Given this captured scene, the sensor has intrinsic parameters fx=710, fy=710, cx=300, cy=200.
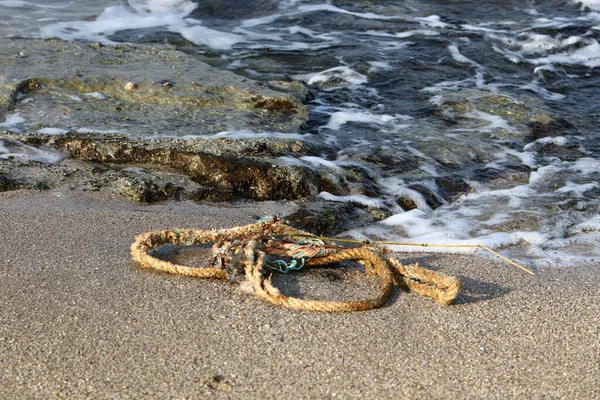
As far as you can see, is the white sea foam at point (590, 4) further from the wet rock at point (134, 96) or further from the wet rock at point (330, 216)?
the wet rock at point (330, 216)

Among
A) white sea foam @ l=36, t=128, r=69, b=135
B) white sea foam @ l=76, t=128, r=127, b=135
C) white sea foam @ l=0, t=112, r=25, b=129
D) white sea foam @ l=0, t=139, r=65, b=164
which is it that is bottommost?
white sea foam @ l=0, t=139, r=65, b=164

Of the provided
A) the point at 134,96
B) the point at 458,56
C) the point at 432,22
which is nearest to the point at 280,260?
the point at 134,96

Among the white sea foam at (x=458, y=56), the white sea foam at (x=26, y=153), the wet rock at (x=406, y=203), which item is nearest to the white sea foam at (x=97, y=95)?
the white sea foam at (x=26, y=153)

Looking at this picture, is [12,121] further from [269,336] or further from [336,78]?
[336,78]

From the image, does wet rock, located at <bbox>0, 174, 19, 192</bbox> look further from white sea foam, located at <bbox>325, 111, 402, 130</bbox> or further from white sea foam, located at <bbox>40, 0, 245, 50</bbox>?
white sea foam, located at <bbox>40, 0, 245, 50</bbox>

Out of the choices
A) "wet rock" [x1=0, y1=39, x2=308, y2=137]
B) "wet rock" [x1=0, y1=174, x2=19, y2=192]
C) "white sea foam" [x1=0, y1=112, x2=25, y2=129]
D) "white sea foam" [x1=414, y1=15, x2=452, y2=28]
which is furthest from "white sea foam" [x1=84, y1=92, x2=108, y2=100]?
"white sea foam" [x1=414, y1=15, x2=452, y2=28]

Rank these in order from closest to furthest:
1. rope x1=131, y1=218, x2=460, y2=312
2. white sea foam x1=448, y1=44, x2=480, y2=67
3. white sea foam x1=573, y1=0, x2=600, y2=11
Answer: rope x1=131, y1=218, x2=460, y2=312 → white sea foam x1=448, y1=44, x2=480, y2=67 → white sea foam x1=573, y1=0, x2=600, y2=11
